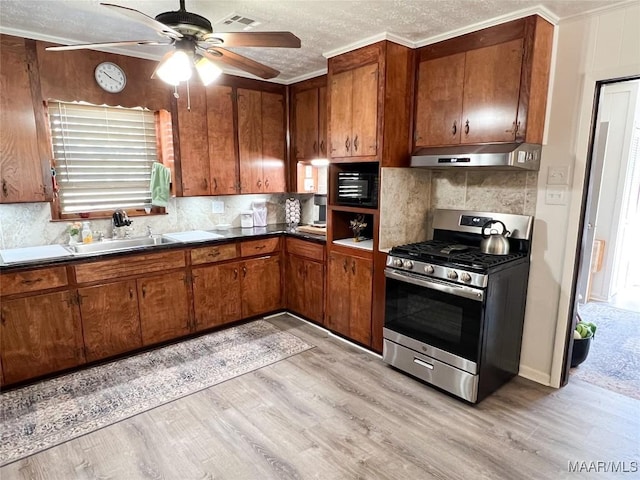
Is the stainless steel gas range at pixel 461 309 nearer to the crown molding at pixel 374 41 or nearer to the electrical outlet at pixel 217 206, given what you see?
the crown molding at pixel 374 41

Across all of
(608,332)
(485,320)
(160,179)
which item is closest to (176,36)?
(160,179)

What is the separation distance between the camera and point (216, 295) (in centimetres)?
361

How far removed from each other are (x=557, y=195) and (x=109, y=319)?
3503 millimetres

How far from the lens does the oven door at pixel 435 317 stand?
2.43 meters

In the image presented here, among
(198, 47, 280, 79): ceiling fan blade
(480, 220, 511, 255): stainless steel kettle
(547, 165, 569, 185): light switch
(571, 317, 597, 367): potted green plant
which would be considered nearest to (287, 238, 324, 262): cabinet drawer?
(480, 220, 511, 255): stainless steel kettle

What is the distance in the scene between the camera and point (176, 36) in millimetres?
1824

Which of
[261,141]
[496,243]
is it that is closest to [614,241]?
[496,243]

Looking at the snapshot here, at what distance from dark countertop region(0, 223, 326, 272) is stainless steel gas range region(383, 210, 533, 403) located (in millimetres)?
1082

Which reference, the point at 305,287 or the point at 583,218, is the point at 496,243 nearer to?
the point at 583,218

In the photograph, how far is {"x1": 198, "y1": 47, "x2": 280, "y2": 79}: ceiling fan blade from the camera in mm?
2104

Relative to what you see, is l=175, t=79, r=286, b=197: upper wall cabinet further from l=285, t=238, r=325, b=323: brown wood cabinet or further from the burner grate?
the burner grate

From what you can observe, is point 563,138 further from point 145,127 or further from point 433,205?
point 145,127

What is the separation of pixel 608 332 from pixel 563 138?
7.34 ft

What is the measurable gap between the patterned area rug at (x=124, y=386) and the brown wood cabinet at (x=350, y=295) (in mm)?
401
